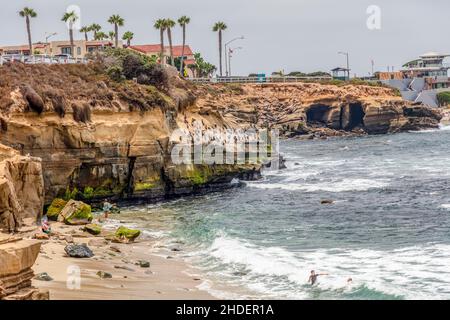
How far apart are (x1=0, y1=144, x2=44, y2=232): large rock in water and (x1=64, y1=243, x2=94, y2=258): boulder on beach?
2309 mm

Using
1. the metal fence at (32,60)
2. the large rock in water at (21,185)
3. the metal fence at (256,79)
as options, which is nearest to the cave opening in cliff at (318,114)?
the metal fence at (256,79)

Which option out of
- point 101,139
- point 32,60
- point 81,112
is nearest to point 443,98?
point 32,60

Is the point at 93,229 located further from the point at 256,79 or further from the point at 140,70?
the point at 256,79

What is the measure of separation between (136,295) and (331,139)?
86262 millimetres

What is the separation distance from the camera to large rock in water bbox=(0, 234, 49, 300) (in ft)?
46.6

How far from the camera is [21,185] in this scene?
29625mm

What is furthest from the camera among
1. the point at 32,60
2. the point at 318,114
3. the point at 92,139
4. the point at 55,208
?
the point at 318,114

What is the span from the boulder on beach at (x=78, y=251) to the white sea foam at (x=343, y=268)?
4.93 meters

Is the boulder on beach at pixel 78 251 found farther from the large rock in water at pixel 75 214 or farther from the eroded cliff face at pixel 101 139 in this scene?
the eroded cliff face at pixel 101 139

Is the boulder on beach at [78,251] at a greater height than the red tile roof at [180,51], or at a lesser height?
lesser

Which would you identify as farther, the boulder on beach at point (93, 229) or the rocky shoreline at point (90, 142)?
the boulder on beach at point (93, 229)

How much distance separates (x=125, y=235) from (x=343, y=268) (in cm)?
1029

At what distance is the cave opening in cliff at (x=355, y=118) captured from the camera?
110531mm
